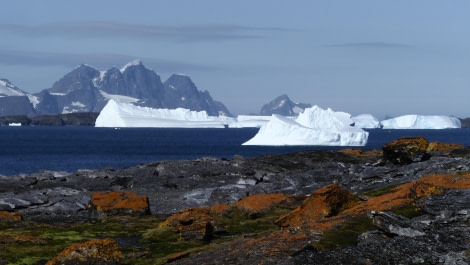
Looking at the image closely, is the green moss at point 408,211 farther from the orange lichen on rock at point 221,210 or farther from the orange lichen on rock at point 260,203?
the orange lichen on rock at point 221,210

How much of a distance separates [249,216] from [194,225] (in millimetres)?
8337

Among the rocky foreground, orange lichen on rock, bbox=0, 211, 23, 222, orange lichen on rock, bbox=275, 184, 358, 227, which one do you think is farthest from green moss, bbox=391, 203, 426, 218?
orange lichen on rock, bbox=0, 211, 23, 222

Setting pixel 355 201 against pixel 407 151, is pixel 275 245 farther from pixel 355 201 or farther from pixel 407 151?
pixel 407 151

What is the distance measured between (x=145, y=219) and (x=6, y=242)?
45.9ft

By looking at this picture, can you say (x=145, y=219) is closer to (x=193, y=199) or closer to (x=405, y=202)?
(x=193, y=199)

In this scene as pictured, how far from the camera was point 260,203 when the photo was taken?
5056 centimetres

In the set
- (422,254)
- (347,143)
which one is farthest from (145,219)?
(347,143)

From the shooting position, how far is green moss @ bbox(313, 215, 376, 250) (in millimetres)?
25781

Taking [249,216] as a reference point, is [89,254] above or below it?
above

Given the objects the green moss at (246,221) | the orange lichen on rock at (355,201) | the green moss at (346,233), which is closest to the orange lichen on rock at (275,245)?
the green moss at (346,233)

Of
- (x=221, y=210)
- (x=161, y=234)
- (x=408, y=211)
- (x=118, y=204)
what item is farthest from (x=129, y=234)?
(x=408, y=211)

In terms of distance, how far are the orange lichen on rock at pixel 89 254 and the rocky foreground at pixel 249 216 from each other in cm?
4

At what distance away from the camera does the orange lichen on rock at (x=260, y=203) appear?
49406 millimetres

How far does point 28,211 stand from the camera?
193ft
